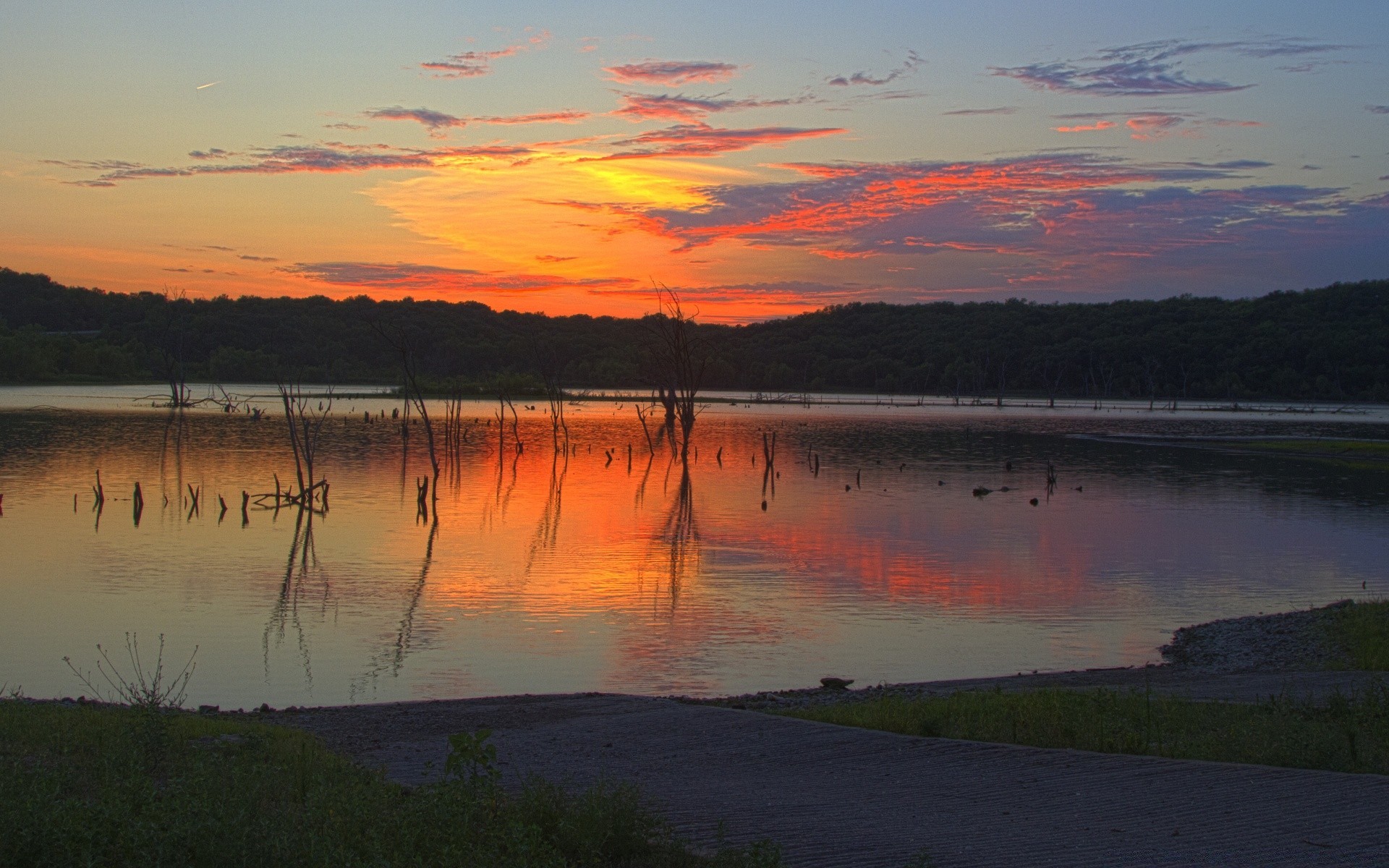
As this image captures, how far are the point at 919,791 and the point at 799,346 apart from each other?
466ft

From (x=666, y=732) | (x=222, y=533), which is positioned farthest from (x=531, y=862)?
(x=222, y=533)

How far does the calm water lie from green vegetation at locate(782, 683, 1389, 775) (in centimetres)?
353

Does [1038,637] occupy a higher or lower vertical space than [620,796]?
lower

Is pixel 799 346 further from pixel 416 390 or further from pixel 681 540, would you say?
pixel 681 540

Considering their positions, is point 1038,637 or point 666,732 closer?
point 666,732

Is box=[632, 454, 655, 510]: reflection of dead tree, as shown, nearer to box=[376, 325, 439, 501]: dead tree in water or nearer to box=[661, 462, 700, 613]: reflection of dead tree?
box=[661, 462, 700, 613]: reflection of dead tree

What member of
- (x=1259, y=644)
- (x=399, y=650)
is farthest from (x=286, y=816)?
(x=1259, y=644)

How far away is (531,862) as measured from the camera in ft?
16.9

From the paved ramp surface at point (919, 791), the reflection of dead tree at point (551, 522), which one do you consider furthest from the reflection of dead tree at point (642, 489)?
the paved ramp surface at point (919, 791)

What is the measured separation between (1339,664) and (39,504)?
2726 cm

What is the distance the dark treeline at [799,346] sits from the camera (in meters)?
118

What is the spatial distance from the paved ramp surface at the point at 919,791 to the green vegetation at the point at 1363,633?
613cm

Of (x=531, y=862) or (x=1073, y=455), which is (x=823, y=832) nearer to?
(x=531, y=862)

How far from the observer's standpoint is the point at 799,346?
148375 millimetres
